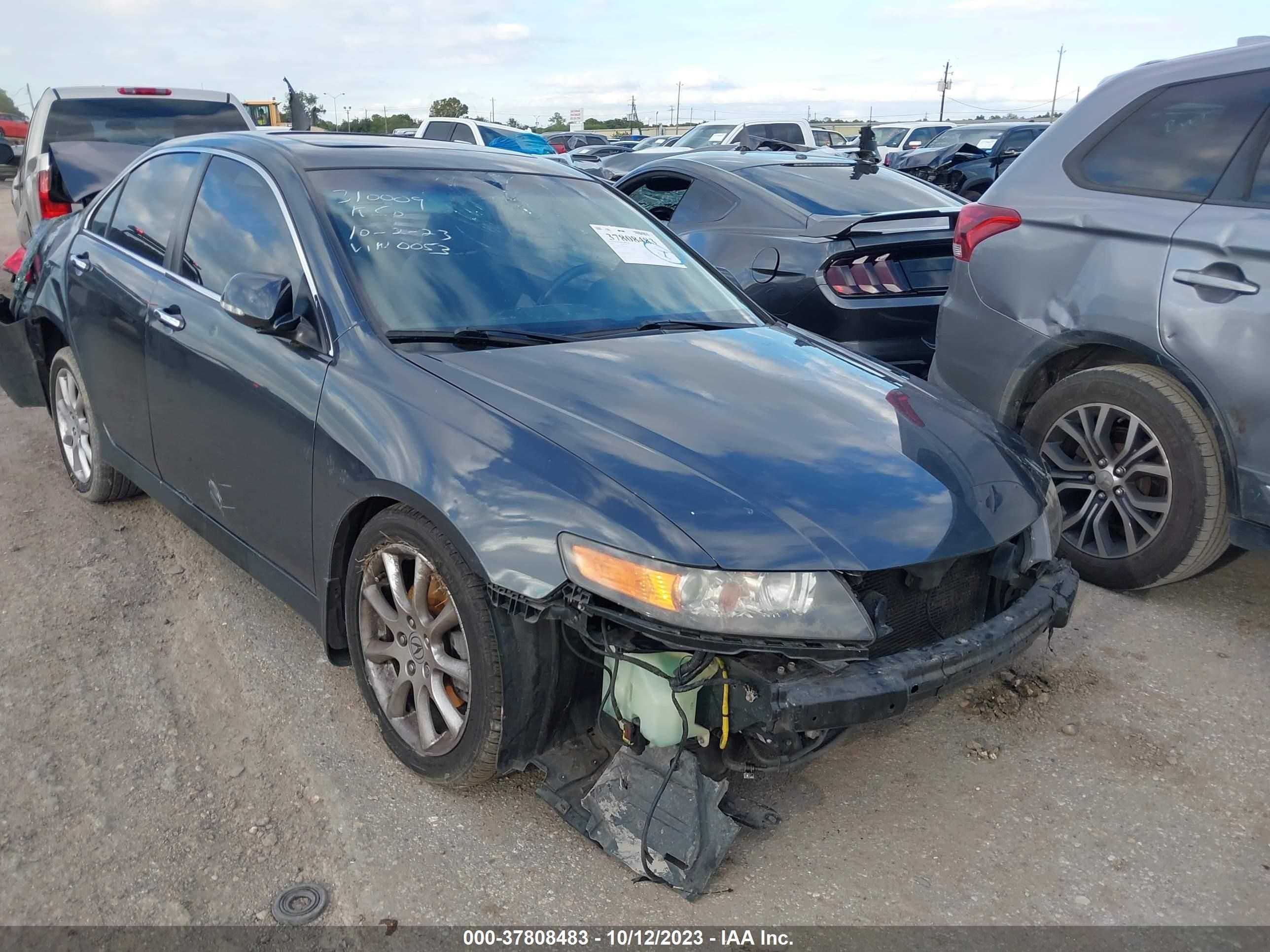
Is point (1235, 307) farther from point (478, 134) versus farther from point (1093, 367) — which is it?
point (478, 134)

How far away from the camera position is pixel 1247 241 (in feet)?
11.2

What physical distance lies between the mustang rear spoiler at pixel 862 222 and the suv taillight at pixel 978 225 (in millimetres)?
1200

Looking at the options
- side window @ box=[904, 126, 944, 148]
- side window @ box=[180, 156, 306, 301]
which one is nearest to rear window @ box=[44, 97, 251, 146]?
side window @ box=[180, 156, 306, 301]

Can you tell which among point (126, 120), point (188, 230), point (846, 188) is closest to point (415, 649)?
point (188, 230)

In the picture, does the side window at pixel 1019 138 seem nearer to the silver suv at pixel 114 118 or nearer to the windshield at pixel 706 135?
the windshield at pixel 706 135

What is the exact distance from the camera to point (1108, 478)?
3.90m

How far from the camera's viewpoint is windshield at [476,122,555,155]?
631 inches

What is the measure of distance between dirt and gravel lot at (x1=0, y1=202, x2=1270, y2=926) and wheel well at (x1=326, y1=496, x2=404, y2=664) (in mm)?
261

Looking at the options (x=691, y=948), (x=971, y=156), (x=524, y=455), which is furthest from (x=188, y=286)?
(x=971, y=156)

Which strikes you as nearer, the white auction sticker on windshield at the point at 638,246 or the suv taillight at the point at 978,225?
the white auction sticker on windshield at the point at 638,246

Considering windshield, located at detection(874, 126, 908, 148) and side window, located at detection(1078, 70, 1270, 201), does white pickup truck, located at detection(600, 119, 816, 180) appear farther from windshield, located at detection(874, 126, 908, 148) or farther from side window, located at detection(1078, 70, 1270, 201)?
side window, located at detection(1078, 70, 1270, 201)

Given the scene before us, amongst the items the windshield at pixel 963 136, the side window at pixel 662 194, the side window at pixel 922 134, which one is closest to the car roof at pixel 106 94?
the side window at pixel 662 194

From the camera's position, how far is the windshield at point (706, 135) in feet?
63.1

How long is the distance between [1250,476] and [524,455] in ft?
8.21
